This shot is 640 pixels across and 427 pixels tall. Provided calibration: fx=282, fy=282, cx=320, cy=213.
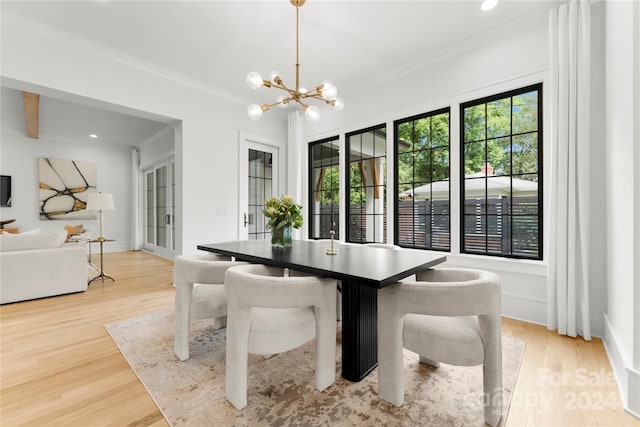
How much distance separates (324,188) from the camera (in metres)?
4.91

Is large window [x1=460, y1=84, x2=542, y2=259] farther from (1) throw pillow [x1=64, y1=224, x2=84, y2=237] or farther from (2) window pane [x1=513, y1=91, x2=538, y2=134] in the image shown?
(1) throw pillow [x1=64, y1=224, x2=84, y2=237]

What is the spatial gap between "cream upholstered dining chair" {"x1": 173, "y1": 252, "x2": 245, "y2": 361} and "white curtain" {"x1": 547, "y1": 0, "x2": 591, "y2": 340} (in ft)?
9.05

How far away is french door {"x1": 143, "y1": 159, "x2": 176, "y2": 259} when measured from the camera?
6.12 meters

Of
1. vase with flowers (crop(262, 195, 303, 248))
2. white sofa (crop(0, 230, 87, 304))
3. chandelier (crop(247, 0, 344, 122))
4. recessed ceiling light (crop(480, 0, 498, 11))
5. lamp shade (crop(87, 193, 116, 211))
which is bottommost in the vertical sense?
white sofa (crop(0, 230, 87, 304))

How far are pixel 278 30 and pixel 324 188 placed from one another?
99.2 inches

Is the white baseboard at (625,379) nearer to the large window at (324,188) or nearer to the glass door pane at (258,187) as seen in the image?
the large window at (324,188)

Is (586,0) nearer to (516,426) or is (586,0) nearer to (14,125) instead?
(516,426)

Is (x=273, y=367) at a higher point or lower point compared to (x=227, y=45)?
lower

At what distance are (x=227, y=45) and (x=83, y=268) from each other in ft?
10.9

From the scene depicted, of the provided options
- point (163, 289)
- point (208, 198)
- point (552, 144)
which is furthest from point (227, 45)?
point (552, 144)

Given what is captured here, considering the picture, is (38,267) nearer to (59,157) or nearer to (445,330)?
(445,330)

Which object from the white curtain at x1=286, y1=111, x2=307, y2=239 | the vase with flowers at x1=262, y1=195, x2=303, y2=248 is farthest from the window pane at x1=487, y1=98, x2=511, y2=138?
the white curtain at x1=286, y1=111, x2=307, y2=239

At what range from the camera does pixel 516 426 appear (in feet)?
4.51

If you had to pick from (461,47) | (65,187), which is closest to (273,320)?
(461,47)
